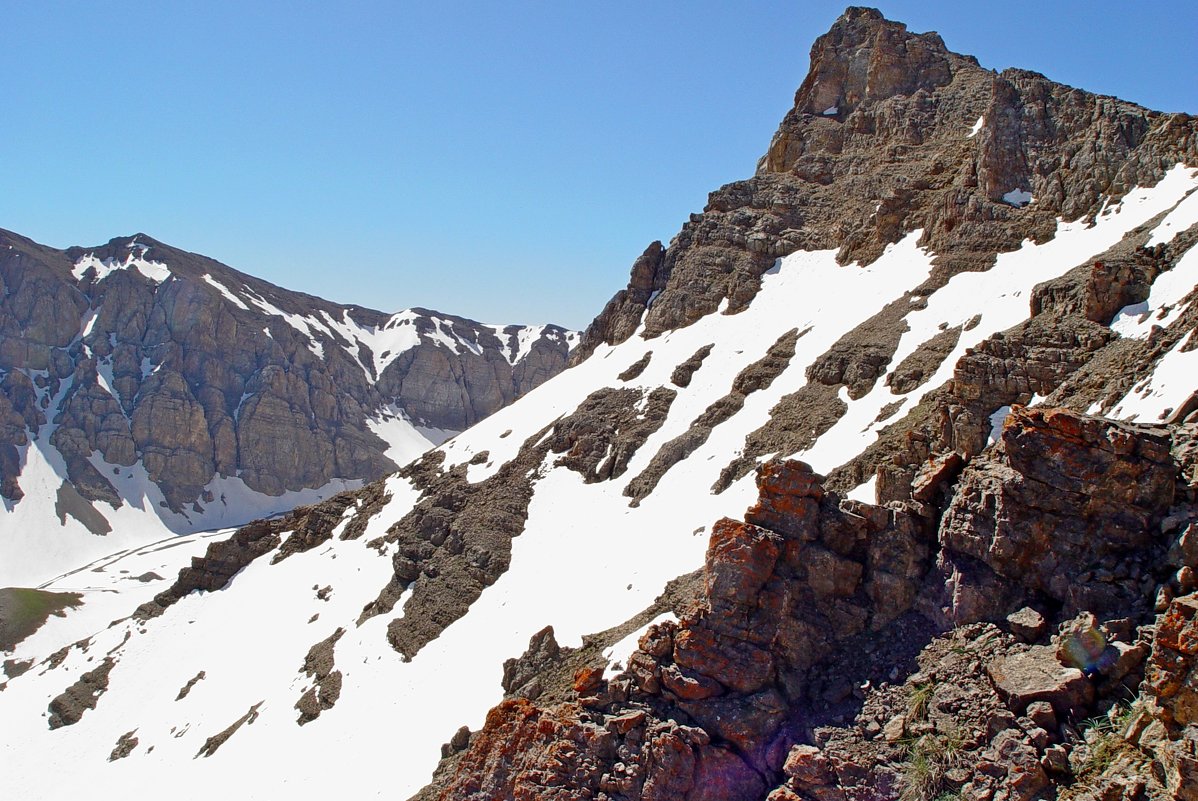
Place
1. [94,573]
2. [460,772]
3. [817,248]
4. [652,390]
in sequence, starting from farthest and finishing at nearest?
[94,573] < [817,248] < [652,390] < [460,772]

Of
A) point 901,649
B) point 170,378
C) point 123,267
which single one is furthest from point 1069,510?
point 123,267

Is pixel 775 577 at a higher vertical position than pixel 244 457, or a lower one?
lower

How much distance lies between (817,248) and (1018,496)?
42.6 m

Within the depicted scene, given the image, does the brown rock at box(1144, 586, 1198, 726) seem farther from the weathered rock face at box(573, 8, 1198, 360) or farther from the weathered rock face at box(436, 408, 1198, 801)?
the weathered rock face at box(573, 8, 1198, 360)

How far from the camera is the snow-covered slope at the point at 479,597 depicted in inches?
1115

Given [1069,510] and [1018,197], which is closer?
[1069,510]

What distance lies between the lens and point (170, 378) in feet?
499

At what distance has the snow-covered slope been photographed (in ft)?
92.9

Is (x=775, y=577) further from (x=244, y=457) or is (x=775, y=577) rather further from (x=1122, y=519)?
(x=244, y=457)

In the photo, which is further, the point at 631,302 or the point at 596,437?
the point at 631,302

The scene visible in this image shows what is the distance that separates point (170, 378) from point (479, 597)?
466ft

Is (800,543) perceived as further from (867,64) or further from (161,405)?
(161,405)

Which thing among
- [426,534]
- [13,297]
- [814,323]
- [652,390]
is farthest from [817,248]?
[13,297]

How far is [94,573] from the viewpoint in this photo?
325ft
